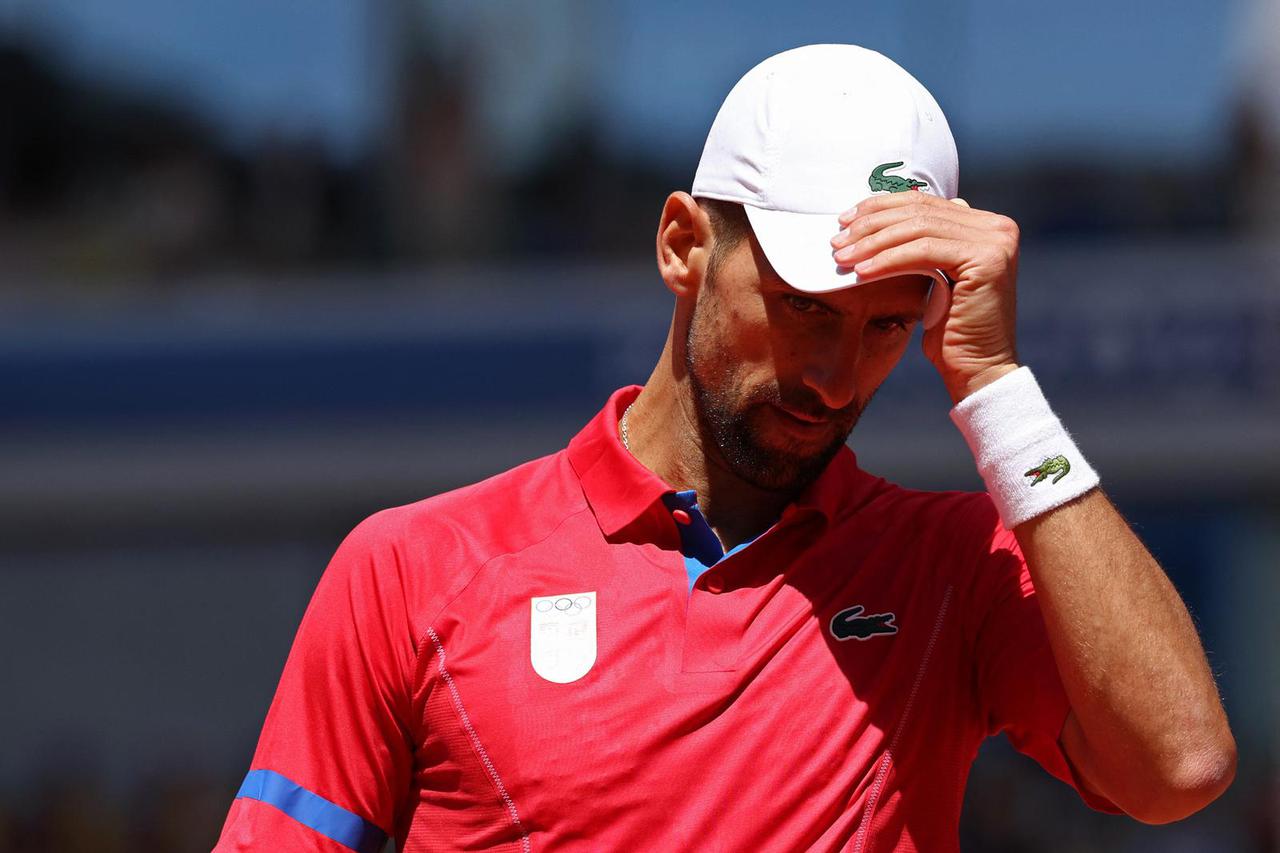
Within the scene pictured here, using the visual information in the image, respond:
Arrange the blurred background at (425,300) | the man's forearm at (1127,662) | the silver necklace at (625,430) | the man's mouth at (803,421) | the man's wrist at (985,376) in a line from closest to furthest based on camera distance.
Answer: the man's forearm at (1127,662)
the man's wrist at (985,376)
the man's mouth at (803,421)
the silver necklace at (625,430)
the blurred background at (425,300)

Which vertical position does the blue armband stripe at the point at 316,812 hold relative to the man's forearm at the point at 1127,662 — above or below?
below

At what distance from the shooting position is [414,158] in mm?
10523

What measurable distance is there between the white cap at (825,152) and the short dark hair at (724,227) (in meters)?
0.03

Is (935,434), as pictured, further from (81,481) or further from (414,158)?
(81,481)

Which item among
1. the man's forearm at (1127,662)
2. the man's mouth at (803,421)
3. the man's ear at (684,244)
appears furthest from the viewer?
the man's ear at (684,244)

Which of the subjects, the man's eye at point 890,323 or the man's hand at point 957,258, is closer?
the man's hand at point 957,258

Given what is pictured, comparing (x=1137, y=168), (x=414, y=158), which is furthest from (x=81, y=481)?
(x=1137, y=168)

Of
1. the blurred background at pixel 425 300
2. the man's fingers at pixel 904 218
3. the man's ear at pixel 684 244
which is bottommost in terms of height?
the blurred background at pixel 425 300

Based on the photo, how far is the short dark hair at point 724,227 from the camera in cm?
227

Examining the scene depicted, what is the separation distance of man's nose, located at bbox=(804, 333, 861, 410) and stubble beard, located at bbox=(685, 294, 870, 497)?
0.04 metres

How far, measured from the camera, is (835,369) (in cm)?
217

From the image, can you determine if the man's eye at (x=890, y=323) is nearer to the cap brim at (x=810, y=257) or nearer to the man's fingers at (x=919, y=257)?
the cap brim at (x=810, y=257)

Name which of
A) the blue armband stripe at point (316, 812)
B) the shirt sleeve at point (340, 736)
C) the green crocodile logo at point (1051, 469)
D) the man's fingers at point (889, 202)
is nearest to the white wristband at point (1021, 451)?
the green crocodile logo at point (1051, 469)

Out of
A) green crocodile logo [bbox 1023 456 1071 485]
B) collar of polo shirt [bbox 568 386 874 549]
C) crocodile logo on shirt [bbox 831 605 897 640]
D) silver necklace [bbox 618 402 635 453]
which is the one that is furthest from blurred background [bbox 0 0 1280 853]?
green crocodile logo [bbox 1023 456 1071 485]
